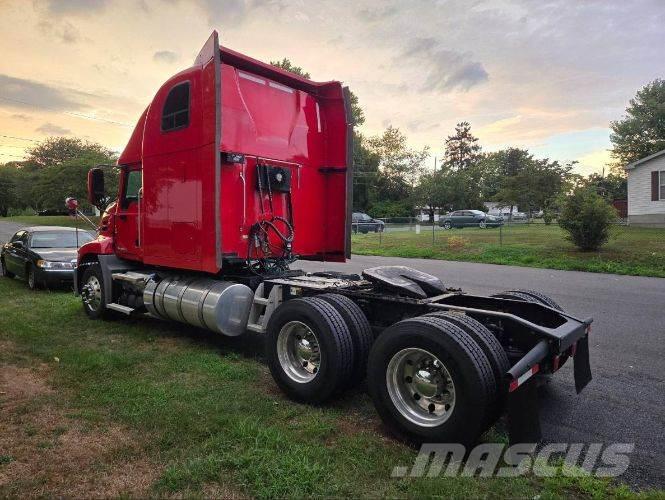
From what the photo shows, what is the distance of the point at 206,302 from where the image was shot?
588 cm

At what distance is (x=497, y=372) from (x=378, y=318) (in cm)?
154

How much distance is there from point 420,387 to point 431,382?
0.11m

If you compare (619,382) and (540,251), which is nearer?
(619,382)

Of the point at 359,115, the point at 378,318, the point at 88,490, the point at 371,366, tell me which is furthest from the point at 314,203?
the point at 359,115

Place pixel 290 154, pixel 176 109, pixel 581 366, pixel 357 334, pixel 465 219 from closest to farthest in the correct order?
pixel 581 366 < pixel 357 334 < pixel 176 109 < pixel 290 154 < pixel 465 219

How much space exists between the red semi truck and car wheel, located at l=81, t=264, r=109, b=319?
3 cm

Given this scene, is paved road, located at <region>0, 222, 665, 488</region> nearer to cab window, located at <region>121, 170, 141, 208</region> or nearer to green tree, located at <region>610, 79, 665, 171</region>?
cab window, located at <region>121, 170, 141, 208</region>

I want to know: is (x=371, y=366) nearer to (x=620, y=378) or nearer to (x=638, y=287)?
(x=620, y=378)

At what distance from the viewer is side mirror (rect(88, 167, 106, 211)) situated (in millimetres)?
7957

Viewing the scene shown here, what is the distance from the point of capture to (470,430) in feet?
10.8

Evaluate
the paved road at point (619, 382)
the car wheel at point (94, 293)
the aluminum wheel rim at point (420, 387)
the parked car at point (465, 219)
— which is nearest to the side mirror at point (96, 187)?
the car wheel at point (94, 293)

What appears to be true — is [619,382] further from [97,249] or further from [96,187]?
[96,187]

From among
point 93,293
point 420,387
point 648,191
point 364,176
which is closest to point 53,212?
point 364,176

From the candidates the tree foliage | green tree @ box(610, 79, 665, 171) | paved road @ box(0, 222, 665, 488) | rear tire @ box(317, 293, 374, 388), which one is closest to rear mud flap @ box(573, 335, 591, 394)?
paved road @ box(0, 222, 665, 488)
